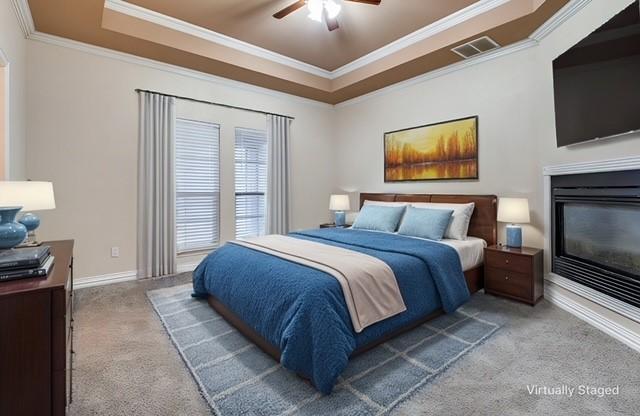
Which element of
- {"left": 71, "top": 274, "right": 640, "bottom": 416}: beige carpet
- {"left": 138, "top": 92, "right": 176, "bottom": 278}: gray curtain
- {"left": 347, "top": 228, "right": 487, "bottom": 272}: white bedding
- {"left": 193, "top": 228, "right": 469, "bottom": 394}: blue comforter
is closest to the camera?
{"left": 71, "top": 274, "right": 640, "bottom": 416}: beige carpet

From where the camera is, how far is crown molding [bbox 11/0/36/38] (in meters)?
2.65

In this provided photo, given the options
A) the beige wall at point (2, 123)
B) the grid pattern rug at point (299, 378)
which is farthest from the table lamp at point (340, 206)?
the beige wall at point (2, 123)

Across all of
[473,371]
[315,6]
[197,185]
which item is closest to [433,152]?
[315,6]

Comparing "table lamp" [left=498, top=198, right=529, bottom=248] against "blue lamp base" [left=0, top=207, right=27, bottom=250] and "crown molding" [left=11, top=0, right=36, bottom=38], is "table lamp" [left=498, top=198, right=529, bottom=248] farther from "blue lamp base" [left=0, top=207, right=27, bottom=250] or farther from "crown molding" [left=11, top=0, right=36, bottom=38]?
"crown molding" [left=11, top=0, right=36, bottom=38]

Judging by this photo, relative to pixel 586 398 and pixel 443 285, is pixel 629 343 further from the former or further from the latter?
pixel 443 285

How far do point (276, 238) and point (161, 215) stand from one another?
168cm

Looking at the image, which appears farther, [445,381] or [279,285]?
[279,285]

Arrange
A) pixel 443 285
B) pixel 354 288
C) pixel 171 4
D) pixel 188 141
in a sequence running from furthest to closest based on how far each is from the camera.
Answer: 1. pixel 188 141
2. pixel 171 4
3. pixel 443 285
4. pixel 354 288

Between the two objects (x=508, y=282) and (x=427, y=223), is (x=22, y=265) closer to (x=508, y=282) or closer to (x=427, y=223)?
(x=427, y=223)

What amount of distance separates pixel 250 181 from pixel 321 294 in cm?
333

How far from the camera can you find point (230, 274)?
8.46ft

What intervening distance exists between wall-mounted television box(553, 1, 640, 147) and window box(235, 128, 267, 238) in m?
3.76

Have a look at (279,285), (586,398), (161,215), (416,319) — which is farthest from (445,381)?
(161,215)

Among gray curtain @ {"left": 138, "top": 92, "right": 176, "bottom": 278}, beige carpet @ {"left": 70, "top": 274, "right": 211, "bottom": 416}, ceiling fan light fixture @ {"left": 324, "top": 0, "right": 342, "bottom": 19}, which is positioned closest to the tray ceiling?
ceiling fan light fixture @ {"left": 324, "top": 0, "right": 342, "bottom": 19}
